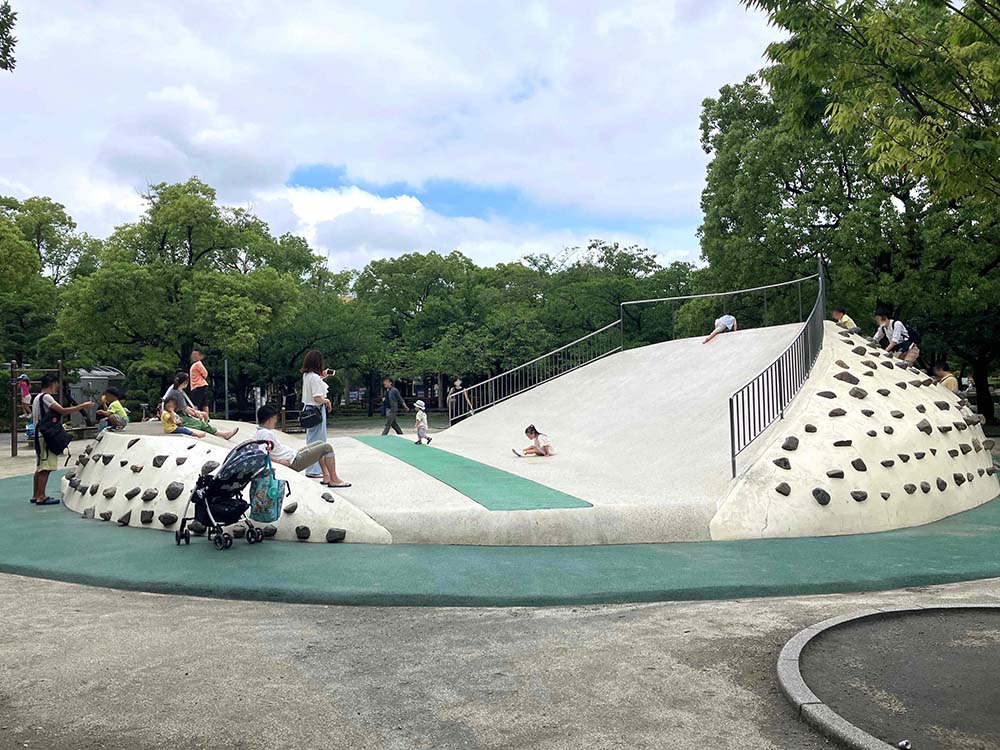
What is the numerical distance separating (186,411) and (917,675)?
1063cm

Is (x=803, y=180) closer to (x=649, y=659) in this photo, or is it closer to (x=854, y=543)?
(x=854, y=543)

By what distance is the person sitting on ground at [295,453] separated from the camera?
8453 mm

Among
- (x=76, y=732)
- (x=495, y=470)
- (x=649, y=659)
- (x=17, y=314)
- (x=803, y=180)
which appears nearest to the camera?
(x=76, y=732)

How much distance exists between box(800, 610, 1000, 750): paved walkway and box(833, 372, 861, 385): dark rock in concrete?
6051 millimetres

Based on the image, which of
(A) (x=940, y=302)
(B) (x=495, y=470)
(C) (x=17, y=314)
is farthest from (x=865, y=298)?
(C) (x=17, y=314)

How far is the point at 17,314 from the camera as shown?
3859cm

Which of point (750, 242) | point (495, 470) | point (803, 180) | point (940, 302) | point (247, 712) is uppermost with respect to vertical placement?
point (803, 180)

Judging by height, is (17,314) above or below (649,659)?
above

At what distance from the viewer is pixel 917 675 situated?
4.34 meters

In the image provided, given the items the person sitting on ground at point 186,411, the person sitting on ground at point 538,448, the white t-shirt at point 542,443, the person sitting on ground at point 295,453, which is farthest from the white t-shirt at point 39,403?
the white t-shirt at point 542,443

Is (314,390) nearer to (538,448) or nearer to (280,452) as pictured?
(280,452)

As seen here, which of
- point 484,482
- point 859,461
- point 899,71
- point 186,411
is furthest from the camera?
point 186,411

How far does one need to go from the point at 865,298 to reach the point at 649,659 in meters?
19.2

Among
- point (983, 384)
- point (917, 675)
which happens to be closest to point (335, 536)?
point (917, 675)
